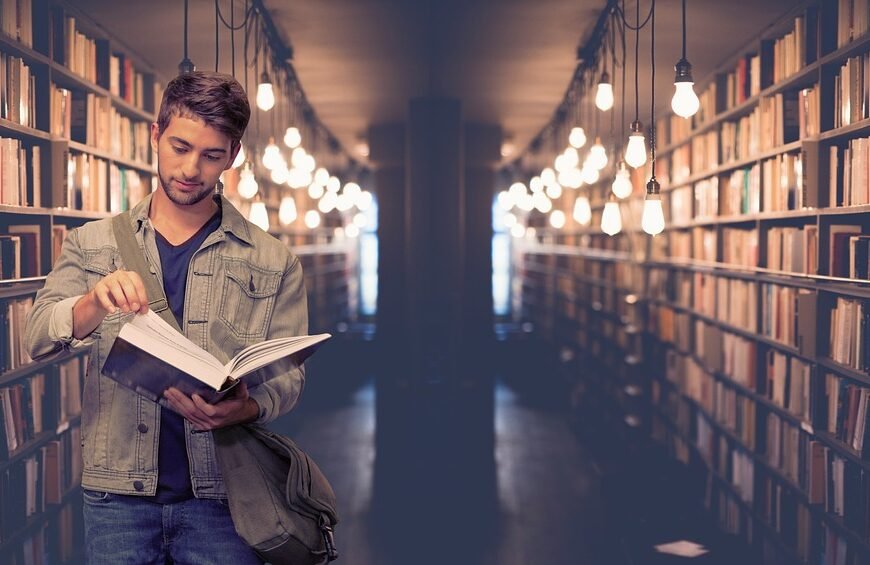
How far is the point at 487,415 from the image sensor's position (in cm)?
749

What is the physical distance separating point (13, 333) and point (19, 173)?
2.07 feet

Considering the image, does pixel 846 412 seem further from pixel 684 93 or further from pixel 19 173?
pixel 19 173

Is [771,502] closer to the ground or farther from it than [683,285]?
closer to the ground

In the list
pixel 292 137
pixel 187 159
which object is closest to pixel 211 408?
pixel 187 159

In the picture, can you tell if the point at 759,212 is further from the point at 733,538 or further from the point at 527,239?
the point at 527,239

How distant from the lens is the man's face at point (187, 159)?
163 centimetres

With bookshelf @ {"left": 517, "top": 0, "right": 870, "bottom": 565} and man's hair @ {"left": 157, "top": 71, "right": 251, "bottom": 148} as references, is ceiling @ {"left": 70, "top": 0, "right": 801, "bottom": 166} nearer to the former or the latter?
bookshelf @ {"left": 517, "top": 0, "right": 870, "bottom": 565}

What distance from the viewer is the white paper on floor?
159 inches

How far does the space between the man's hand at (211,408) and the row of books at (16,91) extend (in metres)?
2.38

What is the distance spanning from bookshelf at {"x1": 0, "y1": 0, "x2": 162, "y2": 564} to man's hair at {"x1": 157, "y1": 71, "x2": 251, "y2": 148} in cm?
208

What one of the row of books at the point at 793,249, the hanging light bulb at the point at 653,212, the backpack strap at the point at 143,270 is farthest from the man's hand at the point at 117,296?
the row of books at the point at 793,249

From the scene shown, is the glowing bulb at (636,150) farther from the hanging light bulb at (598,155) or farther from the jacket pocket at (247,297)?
the jacket pocket at (247,297)

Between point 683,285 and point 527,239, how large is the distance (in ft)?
31.1

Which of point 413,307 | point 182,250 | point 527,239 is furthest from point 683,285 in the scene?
point 527,239
